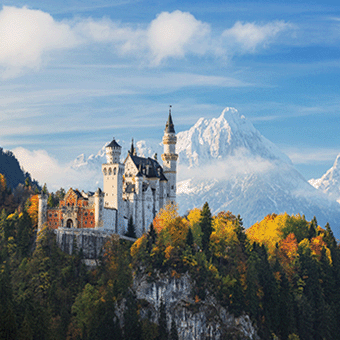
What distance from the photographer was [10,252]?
442ft

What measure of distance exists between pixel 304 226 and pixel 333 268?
14730mm

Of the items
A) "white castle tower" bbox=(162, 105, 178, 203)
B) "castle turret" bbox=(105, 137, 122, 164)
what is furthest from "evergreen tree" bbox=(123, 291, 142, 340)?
"white castle tower" bbox=(162, 105, 178, 203)

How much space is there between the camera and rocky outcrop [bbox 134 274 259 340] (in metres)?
129

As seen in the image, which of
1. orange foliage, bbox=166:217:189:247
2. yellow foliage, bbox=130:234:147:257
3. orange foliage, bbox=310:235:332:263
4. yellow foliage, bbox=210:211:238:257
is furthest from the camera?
orange foliage, bbox=310:235:332:263

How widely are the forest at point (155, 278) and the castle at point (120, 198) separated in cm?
462

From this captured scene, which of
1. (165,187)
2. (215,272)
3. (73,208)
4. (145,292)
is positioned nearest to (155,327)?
(145,292)

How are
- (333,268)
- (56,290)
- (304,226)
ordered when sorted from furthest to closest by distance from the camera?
(304,226) < (333,268) < (56,290)

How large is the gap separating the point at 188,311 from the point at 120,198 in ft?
98.8

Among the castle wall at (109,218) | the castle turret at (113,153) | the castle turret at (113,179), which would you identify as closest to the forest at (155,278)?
the castle wall at (109,218)

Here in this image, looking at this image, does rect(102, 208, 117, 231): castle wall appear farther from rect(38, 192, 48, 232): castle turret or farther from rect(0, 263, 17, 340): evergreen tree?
rect(0, 263, 17, 340): evergreen tree

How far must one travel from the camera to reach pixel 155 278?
429ft

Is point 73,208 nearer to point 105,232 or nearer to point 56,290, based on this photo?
point 105,232

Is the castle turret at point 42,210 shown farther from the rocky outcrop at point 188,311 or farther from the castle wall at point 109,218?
the rocky outcrop at point 188,311

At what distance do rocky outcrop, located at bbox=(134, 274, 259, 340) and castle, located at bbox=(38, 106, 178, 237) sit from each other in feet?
54.8
